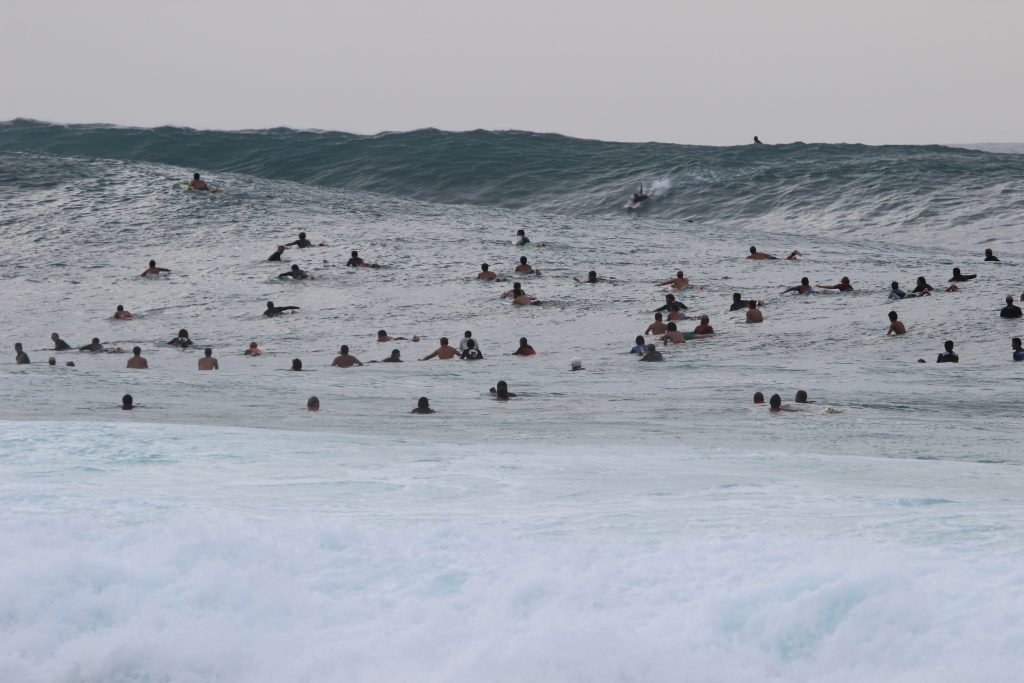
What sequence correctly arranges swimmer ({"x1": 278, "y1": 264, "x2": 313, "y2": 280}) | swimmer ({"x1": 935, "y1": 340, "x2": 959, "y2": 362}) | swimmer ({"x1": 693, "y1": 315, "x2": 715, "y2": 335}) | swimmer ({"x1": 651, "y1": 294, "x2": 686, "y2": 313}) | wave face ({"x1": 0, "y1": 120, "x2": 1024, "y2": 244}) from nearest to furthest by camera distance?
swimmer ({"x1": 935, "y1": 340, "x2": 959, "y2": 362}), swimmer ({"x1": 693, "y1": 315, "x2": 715, "y2": 335}), swimmer ({"x1": 651, "y1": 294, "x2": 686, "y2": 313}), swimmer ({"x1": 278, "y1": 264, "x2": 313, "y2": 280}), wave face ({"x1": 0, "y1": 120, "x2": 1024, "y2": 244})

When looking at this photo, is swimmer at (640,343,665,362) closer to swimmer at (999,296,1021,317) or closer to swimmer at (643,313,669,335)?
swimmer at (643,313,669,335)

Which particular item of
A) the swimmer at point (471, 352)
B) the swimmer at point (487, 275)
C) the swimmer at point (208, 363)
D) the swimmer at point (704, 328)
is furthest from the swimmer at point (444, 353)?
the swimmer at point (487, 275)

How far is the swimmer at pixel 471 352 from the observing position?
2552cm

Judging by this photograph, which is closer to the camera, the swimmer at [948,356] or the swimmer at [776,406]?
the swimmer at [776,406]

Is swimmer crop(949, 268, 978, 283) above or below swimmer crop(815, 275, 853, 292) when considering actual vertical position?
above

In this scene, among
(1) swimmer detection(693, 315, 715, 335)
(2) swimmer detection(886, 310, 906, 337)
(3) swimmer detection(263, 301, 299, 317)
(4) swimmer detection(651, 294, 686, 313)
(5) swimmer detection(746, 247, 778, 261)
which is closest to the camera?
(2) swimmer detection(886, 310, 906, 337)

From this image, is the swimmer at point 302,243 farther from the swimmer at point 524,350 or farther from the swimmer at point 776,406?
the swimmer at point 776,406

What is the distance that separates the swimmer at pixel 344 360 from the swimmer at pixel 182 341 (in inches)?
189

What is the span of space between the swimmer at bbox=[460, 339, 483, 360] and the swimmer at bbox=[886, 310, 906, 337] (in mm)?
7727

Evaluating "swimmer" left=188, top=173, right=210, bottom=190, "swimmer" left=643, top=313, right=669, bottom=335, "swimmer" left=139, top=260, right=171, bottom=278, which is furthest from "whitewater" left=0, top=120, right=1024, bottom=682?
"swimmer" left=188, top=173, right=210, bottom=190

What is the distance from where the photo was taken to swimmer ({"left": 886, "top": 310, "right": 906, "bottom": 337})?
83.4 ft

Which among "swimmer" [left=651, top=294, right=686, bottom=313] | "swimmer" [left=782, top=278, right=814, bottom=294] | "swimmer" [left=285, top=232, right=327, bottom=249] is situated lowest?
"swimmer" [left=651, top=294, right=686, bottom=313]

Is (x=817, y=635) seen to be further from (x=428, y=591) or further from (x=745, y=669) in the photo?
(x=428, y=591)

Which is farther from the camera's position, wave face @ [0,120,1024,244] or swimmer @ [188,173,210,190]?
wave face @ [0,120,1024,244]
